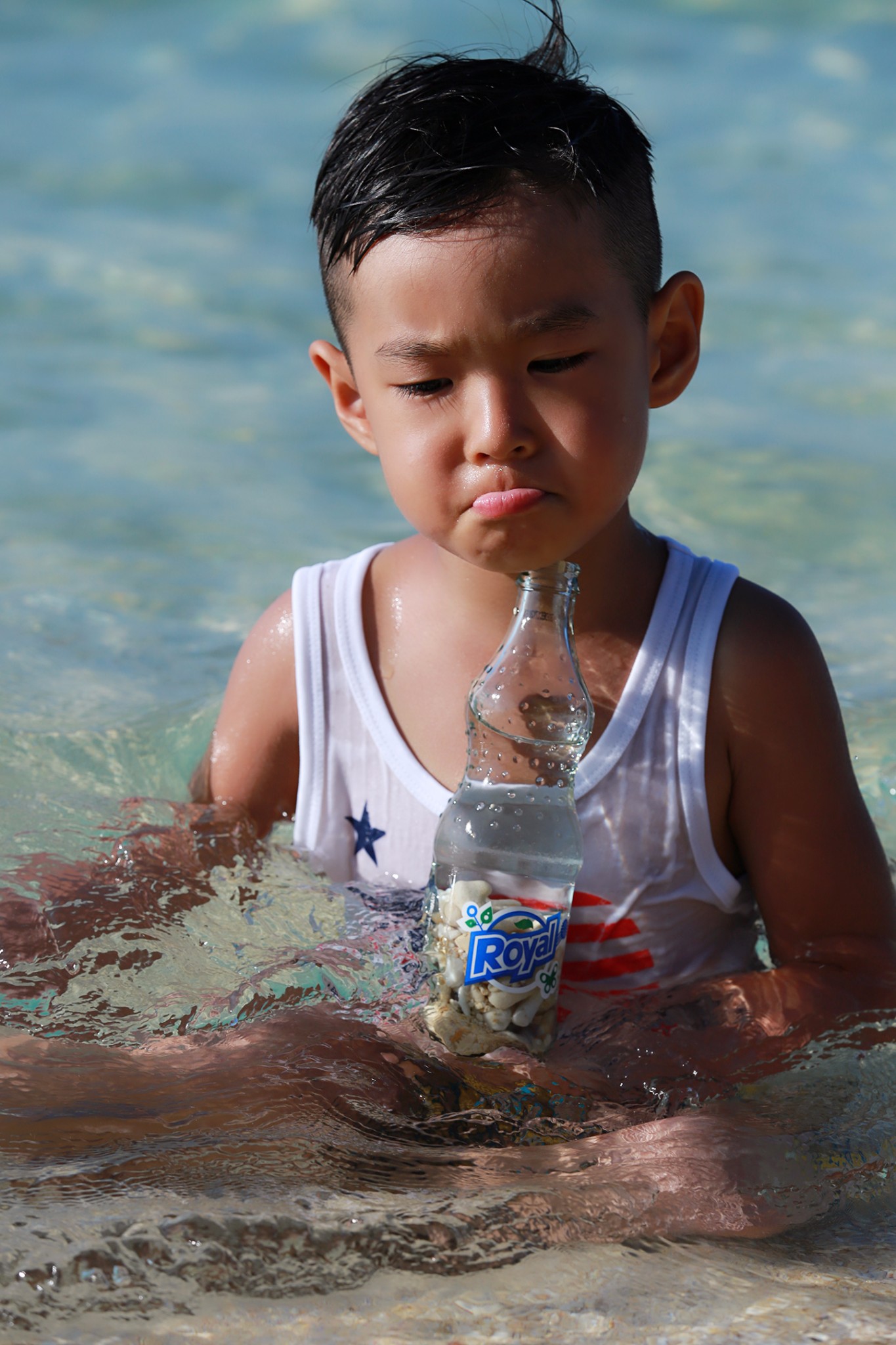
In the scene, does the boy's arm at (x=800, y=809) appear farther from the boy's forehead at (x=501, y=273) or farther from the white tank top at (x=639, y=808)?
the boy's forehead at (x=501, y=273)

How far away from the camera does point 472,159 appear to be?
160 cm

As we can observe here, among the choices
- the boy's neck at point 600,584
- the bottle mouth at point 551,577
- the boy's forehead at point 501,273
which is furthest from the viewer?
the boy's neck at point 600,584

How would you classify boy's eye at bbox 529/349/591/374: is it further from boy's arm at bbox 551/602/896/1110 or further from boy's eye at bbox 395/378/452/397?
boy's arm at bbox 551/602/896/1110

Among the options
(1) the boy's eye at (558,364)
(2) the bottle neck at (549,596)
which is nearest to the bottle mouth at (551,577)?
(2) the bottle neck at (549,596)

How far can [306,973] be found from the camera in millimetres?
1895

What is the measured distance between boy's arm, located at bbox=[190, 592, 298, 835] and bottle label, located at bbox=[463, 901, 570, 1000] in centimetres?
63

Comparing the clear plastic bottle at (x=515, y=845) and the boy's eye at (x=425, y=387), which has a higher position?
the boy's eye at (x=425, y=387)

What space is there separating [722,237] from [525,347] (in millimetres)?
4429

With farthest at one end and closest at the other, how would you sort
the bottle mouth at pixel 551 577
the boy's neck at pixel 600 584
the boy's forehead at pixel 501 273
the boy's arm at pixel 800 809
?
the boy's neck at pixel 600 584 → the boy's arm at pixel 800 809 → the bottle mouth at pixel 551 577 → the boy's forehead at pixel 501 273

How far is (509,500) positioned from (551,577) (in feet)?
0.53

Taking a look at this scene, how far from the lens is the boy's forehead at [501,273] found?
155 centimetres

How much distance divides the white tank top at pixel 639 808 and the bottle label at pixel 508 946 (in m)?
→ 0.36

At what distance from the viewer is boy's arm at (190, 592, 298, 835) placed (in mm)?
2137

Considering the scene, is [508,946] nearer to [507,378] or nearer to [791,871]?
[791,871]
